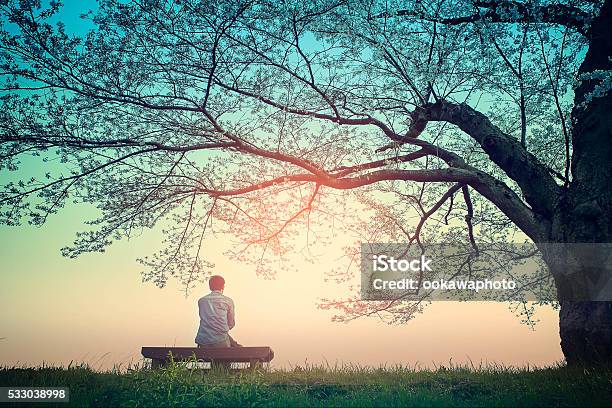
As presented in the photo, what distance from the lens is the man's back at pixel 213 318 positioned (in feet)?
30.1

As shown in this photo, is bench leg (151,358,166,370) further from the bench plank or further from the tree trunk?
the tree trunk

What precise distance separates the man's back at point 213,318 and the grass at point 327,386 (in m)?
0.77

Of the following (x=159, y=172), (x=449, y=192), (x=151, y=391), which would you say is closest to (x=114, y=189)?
(x=159, y=172)

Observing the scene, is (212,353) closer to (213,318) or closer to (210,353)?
(210,353)

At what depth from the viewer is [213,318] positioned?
920cm

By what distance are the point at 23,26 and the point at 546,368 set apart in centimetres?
1050

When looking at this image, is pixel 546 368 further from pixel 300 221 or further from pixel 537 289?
pixel 300 221

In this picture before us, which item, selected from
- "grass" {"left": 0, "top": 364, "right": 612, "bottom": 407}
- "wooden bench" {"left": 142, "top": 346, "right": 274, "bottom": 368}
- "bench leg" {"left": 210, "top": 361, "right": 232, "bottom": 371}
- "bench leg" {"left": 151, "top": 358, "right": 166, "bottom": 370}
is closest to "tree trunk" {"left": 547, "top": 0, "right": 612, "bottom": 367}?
"grass" {"left": 0, "top": 364, "right": 612, "bottom": 407}

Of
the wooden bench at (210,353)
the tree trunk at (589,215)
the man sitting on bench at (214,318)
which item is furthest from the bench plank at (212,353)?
the tree trunk at (589,215)

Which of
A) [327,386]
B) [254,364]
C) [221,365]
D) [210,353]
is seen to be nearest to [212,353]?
[210,353]

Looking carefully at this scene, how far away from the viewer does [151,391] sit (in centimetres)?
695

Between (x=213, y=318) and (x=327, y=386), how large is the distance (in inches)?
94.4

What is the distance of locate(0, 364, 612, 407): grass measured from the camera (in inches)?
268

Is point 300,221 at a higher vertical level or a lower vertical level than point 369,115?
lower
